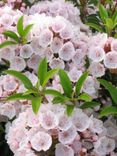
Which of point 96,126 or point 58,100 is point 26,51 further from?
point 96,126

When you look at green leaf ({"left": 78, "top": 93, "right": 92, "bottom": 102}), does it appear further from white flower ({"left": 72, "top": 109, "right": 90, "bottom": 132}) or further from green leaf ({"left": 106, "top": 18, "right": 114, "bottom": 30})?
green leaf ({"left": 106, "top": 18, "right": 114, "bottom": 30})

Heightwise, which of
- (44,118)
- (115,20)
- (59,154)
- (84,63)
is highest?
(115,20)

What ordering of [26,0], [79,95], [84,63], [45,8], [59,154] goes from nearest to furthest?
[59,154] < [79,95] < [84,63] < [45,8] < [26,0]

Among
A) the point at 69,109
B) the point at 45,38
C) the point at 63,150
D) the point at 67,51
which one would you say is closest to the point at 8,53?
the point at 45,38

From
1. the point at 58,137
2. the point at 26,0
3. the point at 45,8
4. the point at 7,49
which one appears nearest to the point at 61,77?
the point at 58,137

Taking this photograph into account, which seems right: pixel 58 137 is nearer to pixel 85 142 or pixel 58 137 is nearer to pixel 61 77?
pixel 85 142

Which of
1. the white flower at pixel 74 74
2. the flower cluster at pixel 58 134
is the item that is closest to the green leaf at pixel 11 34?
the white flower at pixel 74 74

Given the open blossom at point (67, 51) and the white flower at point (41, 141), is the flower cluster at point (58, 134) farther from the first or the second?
the open blossom at point (67, 51)

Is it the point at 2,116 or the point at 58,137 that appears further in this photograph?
the point at 2,116
